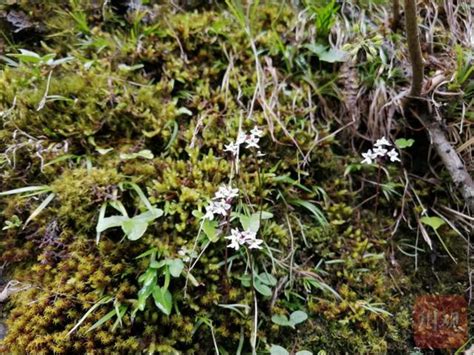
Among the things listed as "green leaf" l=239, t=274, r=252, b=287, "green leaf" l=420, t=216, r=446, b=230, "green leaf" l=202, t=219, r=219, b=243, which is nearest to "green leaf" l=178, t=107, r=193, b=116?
"green leaf" l=202, t=219, r=219, b=243

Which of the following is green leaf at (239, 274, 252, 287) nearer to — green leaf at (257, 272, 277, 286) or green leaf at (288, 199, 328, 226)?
green leaf at (257, 272, 277, 286)

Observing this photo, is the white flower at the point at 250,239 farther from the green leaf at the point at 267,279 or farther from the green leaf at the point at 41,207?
the green leaf at the point at 41,207

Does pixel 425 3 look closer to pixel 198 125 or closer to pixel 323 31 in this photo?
pixel 323 31

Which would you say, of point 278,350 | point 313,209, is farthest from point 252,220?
point 278,350

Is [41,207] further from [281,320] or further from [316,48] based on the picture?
[316,48]

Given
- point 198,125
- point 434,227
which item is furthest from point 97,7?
point 434,227
